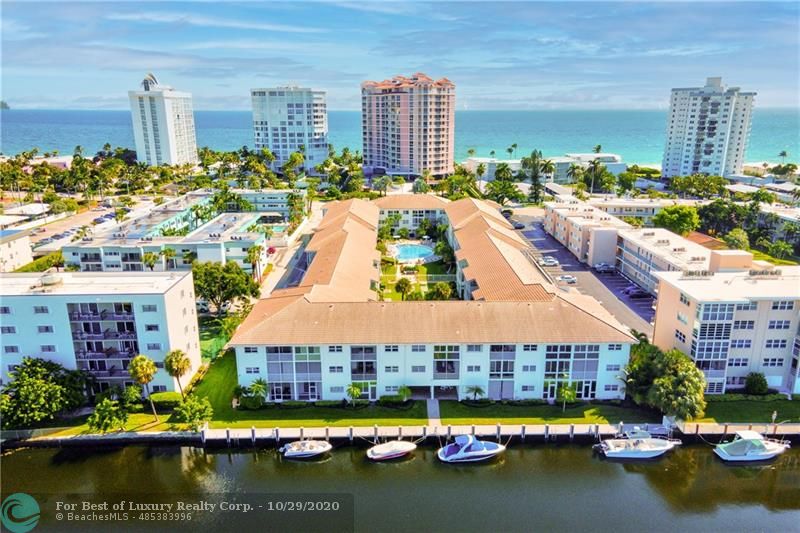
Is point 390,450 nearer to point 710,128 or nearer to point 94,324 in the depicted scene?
point 94,324

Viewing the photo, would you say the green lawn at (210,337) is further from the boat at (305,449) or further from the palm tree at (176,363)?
the boat at (305,449)

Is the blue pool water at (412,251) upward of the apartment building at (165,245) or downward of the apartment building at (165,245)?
downward

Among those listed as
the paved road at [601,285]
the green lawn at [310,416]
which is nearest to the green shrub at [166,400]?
the green lawn at [310,416]

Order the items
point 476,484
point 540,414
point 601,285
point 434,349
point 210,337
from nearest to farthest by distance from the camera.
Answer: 1. point 476,484
2. point 540,414
3. point 434,349
4. point 210,337
5. point 601,285

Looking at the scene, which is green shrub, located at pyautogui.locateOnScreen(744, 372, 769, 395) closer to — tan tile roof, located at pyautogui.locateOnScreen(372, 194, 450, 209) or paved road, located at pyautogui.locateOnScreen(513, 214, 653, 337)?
paved road, located at pyautogui.locateOnScreen(513, 214, 653, 337)

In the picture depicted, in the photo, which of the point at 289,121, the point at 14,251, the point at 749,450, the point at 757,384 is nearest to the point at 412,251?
the point at 757,384

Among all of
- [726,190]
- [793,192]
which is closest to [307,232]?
[726,190]
